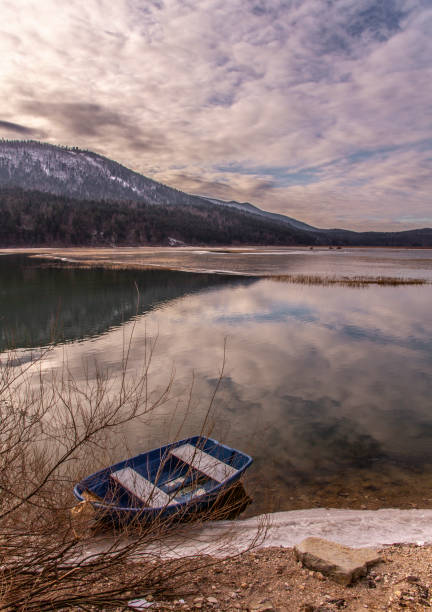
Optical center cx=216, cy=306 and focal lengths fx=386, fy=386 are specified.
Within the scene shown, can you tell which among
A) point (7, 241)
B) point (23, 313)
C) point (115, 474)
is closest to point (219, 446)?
point (115, 474)

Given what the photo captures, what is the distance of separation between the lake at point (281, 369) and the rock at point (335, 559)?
7.40ft

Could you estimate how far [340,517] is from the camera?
8055 mm

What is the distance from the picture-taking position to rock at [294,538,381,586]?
5.69 meters

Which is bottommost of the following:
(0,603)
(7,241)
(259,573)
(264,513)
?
(264,513)

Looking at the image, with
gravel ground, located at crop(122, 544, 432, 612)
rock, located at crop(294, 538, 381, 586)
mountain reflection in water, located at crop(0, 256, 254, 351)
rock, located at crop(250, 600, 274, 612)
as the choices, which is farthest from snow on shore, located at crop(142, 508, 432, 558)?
mountain reflection in water, located at crop(0, 256, 254, 351)

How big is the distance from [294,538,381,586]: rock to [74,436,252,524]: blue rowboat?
A: 1.60 meters

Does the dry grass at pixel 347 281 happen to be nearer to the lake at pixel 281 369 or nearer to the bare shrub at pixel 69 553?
the lake at pixel 281 369

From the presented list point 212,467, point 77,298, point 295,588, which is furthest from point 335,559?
→ point 77,298

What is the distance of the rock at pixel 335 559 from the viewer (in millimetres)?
5690

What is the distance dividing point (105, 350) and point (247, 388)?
8.74m

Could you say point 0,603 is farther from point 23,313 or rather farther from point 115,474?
point 23,313

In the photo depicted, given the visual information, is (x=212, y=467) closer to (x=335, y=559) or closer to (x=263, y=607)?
(x=335, y=559)

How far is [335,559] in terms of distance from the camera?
5.95 m

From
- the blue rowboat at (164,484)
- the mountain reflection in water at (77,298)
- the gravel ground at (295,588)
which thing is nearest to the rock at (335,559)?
the gravel ground at (295,588)
